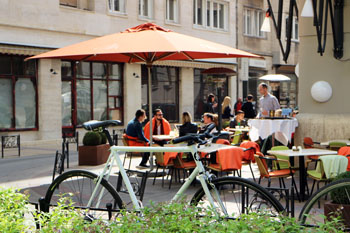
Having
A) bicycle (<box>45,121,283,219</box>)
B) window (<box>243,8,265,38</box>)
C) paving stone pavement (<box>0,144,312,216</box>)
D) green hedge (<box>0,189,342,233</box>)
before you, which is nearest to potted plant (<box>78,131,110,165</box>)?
paving stone pavement (<box>0,144,312,216</box>)

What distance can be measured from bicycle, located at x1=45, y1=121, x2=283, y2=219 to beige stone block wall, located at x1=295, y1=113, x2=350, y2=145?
6797 mm

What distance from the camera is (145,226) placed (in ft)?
11.5

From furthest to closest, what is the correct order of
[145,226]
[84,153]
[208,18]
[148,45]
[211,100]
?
[208,18] → [211,100] → [84,153] → [148,45] → [145,226]

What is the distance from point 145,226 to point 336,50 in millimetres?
8908

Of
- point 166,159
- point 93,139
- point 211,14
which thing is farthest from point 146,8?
point 166,159

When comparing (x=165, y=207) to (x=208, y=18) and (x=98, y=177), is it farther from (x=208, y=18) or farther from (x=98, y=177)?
(x=208, y=18)

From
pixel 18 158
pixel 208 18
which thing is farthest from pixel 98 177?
pixel 208 18

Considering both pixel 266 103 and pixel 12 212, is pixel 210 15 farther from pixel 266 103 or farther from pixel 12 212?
pixel 12 212

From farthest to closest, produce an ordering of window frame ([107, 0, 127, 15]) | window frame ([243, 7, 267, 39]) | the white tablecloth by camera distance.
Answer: window frame ([243, 7, 267, 39]) → window frame ([107, 0, 127, 15]) → the white tablecloth

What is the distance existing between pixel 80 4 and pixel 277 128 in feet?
44.4

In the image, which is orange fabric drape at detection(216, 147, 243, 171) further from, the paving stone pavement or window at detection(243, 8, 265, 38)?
window at detection(243, 8, 265, 38)

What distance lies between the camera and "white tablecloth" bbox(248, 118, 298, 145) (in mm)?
11539

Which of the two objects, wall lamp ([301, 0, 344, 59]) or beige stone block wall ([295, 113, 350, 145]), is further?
beige stone block wall ([295, 113, 350, 145])

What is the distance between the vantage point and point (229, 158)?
957 cm
